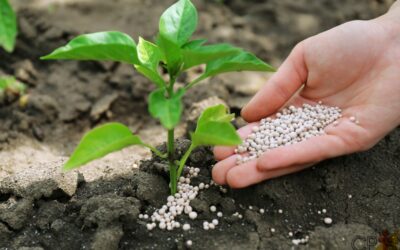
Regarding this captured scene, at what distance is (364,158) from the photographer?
2.18 meters

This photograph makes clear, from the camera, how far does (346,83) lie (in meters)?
2.29

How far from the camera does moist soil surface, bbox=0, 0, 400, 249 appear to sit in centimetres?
186

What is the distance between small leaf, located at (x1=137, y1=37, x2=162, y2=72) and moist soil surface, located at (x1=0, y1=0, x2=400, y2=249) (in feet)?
1.56

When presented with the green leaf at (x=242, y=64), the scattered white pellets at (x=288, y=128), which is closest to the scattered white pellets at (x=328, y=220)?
the scattered white pellets at (x=288, y=128)

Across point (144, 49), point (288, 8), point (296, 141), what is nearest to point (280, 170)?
point (296, 141)

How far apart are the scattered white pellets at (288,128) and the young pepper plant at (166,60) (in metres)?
0.26

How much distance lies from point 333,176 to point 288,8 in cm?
195

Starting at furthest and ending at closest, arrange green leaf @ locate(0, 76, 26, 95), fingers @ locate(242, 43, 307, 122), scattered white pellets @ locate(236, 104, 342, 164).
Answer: green leaf @ locate(0, 76, 26, 95), fingers @ locate(242, 43, 307, 122), scattered white pellets @ locate(236, 104, 342, 164)

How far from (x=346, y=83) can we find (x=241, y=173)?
0.74 metres

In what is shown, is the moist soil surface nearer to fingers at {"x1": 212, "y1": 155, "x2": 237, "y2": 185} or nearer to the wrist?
fingers at {"x1": 212, "y1": 155, "x2": 237, "y2": 185}

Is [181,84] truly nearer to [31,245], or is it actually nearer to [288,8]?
[288,8]

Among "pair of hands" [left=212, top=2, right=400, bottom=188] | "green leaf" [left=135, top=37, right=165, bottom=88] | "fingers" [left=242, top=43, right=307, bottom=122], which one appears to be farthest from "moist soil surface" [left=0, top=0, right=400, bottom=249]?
"green leaf" [left=135, top=37, right=165, bottom=88]

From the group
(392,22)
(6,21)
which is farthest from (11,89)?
(392,22)

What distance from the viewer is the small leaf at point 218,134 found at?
1599mm
